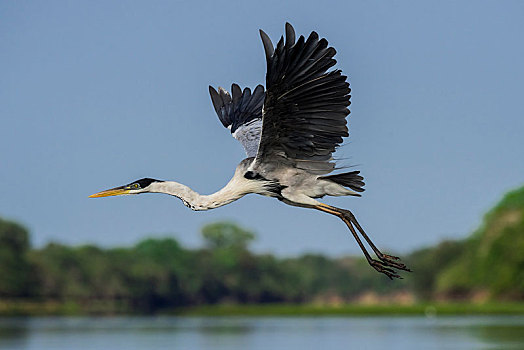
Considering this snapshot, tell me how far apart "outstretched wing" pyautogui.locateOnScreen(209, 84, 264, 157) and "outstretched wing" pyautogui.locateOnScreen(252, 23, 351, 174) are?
2.03 meters

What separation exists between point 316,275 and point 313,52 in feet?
446

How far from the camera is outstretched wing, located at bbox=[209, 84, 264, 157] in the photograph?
11.3 meters

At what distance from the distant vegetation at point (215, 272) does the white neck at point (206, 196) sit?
5524cm

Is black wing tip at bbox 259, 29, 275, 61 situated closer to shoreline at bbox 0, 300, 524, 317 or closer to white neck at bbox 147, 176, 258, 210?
white neck at bbox 147, 176, 258, 210

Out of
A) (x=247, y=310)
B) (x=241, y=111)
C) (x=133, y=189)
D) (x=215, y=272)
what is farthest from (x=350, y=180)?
(x=215, y=272)

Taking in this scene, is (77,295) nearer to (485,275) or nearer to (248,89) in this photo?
(485,275)

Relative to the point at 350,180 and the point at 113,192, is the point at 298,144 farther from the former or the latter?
the point at 113,192

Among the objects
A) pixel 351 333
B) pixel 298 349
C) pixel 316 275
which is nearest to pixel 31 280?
pixel 351 333

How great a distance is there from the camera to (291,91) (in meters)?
8.52

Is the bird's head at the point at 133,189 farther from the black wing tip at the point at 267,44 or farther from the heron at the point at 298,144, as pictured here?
the black wing tip at the point at 267,44

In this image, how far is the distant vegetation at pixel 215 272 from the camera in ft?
221


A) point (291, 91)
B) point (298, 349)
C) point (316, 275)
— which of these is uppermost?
point (316, 275)

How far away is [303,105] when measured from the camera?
28.5 feet

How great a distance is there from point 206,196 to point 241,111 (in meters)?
3.17
